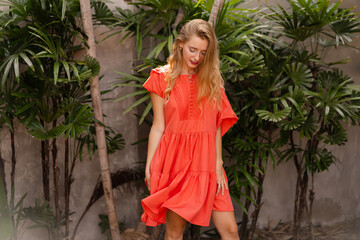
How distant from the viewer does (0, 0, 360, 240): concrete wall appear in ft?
Result: 10.0

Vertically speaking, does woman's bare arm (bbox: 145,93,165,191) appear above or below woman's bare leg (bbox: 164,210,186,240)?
above

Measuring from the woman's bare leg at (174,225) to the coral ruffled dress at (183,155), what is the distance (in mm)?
53

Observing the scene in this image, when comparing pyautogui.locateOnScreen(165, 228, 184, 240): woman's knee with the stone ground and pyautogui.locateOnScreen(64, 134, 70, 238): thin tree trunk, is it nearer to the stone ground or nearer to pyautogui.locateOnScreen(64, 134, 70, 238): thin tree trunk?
pyautogui.locateOnScreen(64, 134, 70, 238): thin tree trunk

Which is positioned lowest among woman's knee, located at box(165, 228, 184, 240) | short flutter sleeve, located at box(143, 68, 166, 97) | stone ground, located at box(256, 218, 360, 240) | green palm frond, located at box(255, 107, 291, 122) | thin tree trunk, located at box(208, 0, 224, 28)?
stone ground, located at box(256, 218, 360, 240)

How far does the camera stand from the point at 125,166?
3207mm

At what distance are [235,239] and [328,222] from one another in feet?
7.14

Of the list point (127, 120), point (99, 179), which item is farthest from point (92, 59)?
point (99, 179)

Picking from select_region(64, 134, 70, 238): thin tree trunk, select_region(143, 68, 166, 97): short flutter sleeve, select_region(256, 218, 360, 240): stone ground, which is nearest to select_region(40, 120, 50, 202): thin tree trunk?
select_region(64, 134, 70, 238): thin tree trunk

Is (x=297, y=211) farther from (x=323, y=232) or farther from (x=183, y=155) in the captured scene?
(x=183, y=155)

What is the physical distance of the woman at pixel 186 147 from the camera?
2008 mm

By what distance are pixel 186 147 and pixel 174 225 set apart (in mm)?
446

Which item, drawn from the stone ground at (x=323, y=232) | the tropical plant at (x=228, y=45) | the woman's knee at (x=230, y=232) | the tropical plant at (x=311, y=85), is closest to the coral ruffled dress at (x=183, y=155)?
the woman's knee at (x=230, y=232)

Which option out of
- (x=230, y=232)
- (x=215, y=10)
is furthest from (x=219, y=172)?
(x=215, y=10)

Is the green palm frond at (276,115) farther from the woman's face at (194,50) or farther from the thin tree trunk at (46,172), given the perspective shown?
the thin tree trunk at (46,172)
